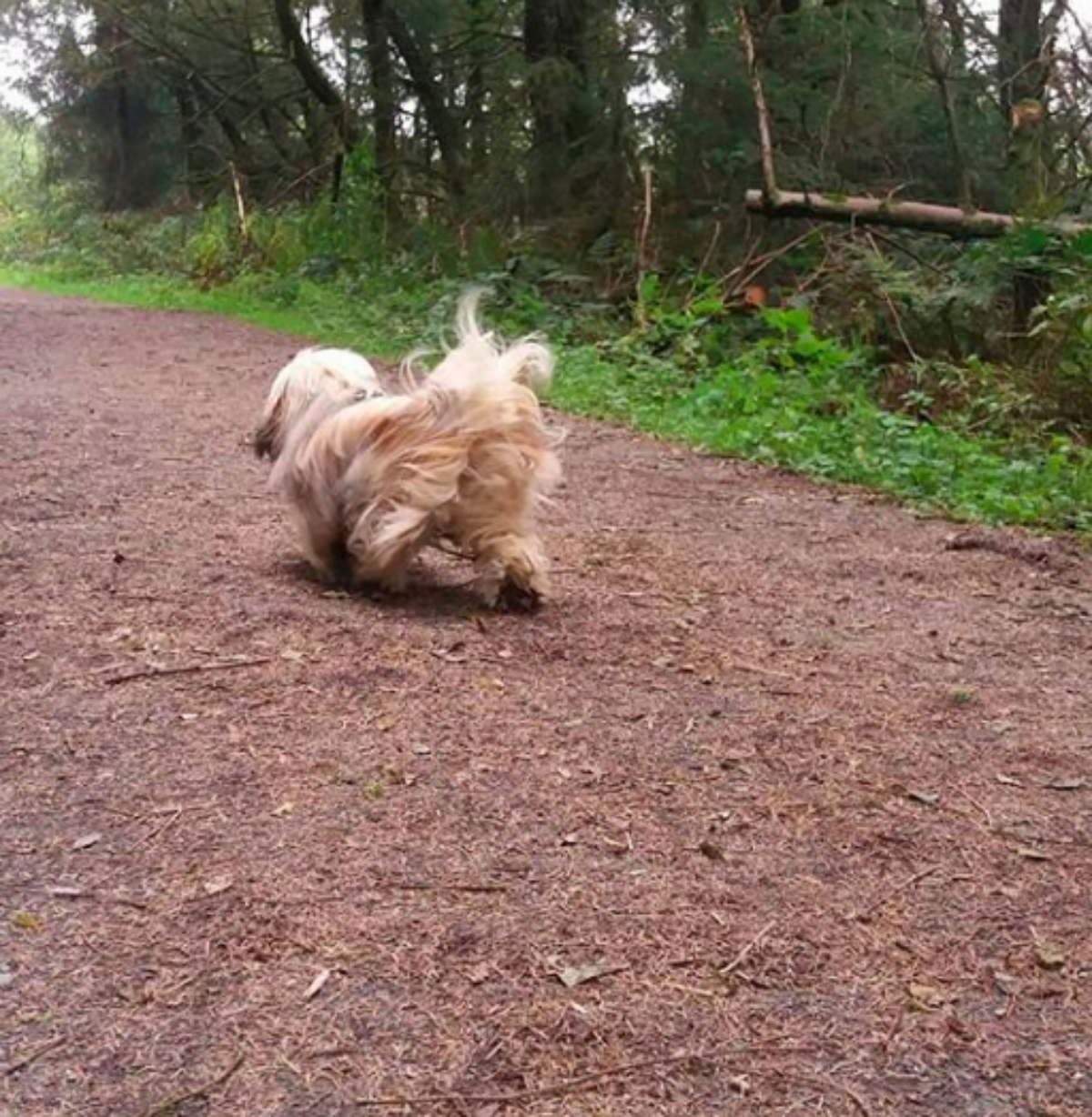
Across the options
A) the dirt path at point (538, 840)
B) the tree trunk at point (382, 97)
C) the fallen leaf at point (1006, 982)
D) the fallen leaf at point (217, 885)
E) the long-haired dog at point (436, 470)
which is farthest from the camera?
the tree trunk at point (382, 97)

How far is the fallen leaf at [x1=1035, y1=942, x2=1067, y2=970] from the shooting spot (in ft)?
9.09

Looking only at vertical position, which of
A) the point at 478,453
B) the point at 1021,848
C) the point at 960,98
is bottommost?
the point at 1021,848

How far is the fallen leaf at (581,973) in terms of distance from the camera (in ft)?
8.68

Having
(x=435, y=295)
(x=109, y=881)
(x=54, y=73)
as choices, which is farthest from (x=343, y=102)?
(x=109, y=881)

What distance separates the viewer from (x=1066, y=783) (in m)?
3.69

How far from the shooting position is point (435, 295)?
16172 millimetres

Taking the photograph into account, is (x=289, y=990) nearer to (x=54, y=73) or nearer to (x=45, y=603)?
(x=45, y=603)

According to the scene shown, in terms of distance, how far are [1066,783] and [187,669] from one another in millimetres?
2608

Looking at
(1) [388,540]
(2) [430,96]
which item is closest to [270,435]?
(1) [388,540]

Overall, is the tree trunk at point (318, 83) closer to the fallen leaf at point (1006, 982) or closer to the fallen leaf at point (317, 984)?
the fallen leaf at point (317, 984)

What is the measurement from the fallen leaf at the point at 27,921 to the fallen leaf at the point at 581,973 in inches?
42.3

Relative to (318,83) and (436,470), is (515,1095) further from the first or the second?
(318,83)

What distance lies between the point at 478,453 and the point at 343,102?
19.1 metres

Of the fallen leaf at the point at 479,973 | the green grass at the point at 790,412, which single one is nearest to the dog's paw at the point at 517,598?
the fallen leaf at the point at 479,973
